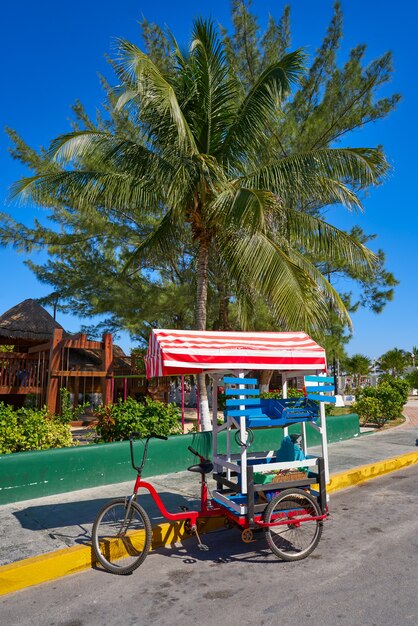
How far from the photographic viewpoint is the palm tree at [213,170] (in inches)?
412

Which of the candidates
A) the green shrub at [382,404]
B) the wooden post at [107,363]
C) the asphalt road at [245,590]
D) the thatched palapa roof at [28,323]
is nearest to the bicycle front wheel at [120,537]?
the asphalt road at [245,590]

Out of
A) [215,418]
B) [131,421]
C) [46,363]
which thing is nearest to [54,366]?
[46,363]

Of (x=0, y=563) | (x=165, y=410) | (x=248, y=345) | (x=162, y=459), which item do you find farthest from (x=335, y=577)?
(x=165, y=410)

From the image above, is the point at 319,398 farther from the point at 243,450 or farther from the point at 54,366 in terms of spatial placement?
the point at 54,366

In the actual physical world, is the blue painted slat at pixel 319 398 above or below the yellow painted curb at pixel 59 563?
above

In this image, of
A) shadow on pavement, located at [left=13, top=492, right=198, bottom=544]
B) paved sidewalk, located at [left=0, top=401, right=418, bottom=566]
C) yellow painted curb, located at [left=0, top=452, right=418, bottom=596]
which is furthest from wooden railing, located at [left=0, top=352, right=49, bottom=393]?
yellow painted curb, located at [left=0, top=452, right=418, bottom=596]

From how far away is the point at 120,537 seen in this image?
5.20 meters

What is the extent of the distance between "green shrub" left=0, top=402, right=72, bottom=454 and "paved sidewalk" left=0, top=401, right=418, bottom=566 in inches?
44.3

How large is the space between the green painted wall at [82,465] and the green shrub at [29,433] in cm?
75

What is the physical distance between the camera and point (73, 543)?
17.6ft

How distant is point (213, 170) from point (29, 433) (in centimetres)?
655

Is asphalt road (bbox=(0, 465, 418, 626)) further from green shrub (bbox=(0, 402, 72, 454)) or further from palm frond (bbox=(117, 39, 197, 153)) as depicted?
palm frond (bbox=(117, 39, 197, 153))

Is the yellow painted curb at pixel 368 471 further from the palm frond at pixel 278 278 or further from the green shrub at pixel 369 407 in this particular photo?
the green shrub at pixel 369 407

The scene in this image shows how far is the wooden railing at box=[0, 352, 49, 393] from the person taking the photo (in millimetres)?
14820
